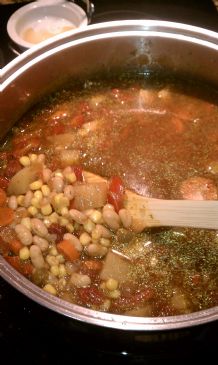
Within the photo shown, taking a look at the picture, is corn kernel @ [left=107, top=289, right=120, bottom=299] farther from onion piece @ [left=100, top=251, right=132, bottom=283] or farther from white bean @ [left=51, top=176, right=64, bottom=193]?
white bean @ [left=51, top=176, right=64, bottom=193]

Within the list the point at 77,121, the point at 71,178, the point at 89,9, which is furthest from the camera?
the point at 89,9

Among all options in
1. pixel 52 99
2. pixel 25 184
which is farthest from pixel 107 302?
pixel 52 99

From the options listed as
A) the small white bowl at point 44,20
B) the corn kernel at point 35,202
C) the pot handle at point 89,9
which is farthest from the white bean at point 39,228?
the pot handle at point 89,9

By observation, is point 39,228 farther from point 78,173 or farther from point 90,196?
point 78,173

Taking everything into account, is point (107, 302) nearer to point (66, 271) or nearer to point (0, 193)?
point (66, 271)

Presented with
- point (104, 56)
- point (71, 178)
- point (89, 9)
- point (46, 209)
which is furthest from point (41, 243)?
point (89, 9)

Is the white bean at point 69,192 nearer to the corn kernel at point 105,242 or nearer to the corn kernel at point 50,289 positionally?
the corn kernel at point 105,242
